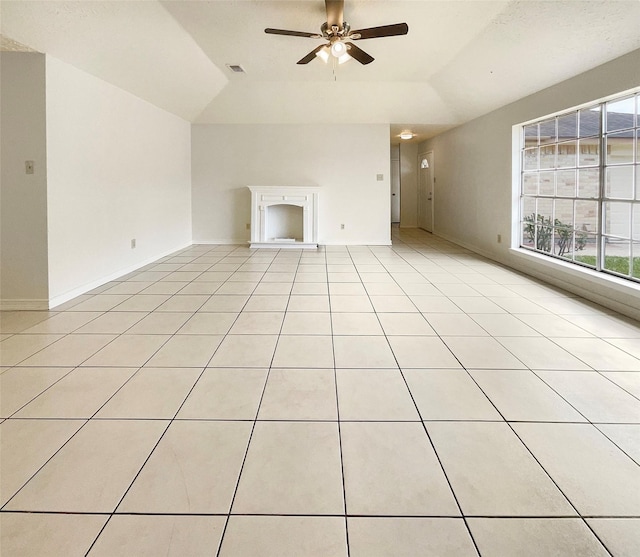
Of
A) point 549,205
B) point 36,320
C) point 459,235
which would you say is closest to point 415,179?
point 459,235

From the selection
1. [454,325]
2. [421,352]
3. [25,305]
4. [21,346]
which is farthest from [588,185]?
[25,305]

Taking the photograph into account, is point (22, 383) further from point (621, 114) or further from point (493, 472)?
point (621, 114)

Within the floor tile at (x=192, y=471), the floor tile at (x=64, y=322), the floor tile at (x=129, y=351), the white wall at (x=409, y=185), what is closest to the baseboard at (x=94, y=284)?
the floor tile at (x=64, y=322)

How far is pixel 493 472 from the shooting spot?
62.9 inches

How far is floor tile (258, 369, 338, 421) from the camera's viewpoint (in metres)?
2.01

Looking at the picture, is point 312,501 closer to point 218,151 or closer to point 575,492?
point 575,492

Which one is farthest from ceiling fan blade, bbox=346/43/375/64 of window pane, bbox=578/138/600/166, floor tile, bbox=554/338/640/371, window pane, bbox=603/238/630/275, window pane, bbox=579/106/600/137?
floor tile, bbox=554/338/640/371

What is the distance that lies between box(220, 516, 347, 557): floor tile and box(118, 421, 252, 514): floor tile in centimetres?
12

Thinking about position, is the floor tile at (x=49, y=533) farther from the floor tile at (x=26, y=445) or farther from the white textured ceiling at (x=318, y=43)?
the white textured ceiling at (x=318, y=43)

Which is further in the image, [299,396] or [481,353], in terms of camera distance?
[481,353]

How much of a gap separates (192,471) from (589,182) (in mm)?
4577

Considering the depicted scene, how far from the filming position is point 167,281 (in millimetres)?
4996

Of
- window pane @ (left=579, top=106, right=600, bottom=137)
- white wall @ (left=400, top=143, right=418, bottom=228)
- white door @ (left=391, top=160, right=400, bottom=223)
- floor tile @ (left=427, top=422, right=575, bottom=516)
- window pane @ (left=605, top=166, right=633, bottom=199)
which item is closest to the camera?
floor tile @ (left=427, top=422, right=575, bottom=516)

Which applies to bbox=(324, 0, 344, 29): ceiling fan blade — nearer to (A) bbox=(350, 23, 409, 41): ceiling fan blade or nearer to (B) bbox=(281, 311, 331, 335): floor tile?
(A) bbox=(350, 23, 409, 41): ceiling fan blade
